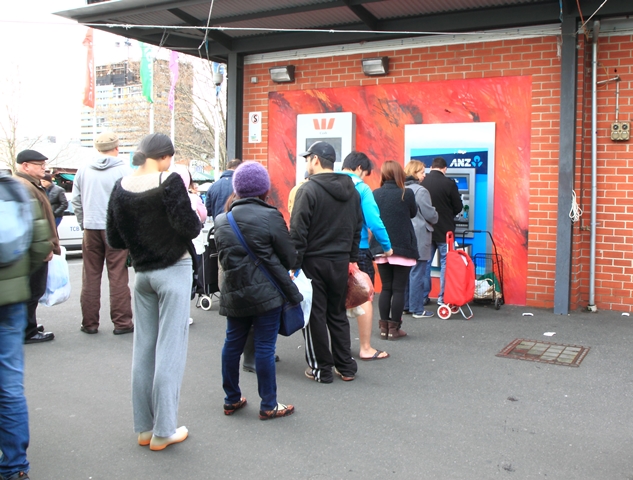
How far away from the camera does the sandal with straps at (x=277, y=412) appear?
4355 mm

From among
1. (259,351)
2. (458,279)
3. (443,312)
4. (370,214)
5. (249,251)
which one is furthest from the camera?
(443,312)

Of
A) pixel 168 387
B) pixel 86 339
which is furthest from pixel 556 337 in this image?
pixel 86 339

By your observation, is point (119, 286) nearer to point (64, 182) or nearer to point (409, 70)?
point (409, 70)

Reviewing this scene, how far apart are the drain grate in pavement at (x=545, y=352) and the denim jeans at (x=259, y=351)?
2.67 meters

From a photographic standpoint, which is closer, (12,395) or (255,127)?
(12,395)

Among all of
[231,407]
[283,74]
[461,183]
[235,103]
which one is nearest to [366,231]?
[231,407]

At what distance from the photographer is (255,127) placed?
10344 mm

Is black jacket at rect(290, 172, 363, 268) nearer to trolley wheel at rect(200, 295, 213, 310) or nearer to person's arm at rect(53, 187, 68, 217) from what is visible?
trolley wheel at rect(200, 295, 213, 310)

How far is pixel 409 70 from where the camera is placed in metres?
9.03

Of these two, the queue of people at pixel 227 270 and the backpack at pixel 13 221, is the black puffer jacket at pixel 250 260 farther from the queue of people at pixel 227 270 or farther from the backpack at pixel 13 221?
the backpack at pixel 13 221

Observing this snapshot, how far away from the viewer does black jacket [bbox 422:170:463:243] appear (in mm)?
7992

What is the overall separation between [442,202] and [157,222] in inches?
196

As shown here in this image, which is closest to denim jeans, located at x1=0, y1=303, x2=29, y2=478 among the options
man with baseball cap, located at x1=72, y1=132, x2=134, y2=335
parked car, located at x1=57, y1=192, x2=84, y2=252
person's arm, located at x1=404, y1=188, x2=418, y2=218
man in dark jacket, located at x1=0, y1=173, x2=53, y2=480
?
man in dark jacket, located at x1=0, y1=173, x2=53, y2=480

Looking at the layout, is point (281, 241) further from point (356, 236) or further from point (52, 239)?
point (52, 239)
